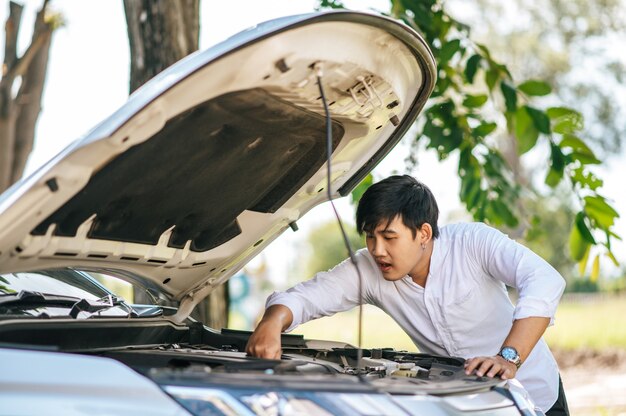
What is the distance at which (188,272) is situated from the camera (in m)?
4.13

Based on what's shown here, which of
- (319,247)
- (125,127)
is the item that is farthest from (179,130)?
(319,247)

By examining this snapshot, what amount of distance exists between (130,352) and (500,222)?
376 cm

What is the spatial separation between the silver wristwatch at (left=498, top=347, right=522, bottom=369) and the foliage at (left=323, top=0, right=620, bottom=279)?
8.73 feet

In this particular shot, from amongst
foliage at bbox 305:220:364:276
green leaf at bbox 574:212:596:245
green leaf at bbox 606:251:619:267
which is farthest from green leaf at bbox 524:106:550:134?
foliage at bbox 305:220:364:276

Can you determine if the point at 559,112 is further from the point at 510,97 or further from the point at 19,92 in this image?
the point at 19,92

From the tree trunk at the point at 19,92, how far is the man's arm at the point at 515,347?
6.41m

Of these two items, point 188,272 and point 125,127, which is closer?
point 125,127

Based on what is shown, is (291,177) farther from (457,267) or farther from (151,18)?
(151,18)

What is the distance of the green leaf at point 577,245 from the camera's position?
240 inches

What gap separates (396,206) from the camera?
12.8ft

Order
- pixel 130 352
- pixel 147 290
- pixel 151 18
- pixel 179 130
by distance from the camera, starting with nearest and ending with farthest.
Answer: pixel 179 130 → pixel 130 352 → pixel 147 290 → pixel 151 18

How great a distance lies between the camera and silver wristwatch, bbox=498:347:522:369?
353cm

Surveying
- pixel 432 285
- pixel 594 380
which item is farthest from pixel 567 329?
pixel 432 285

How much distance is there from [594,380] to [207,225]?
1095 cm
